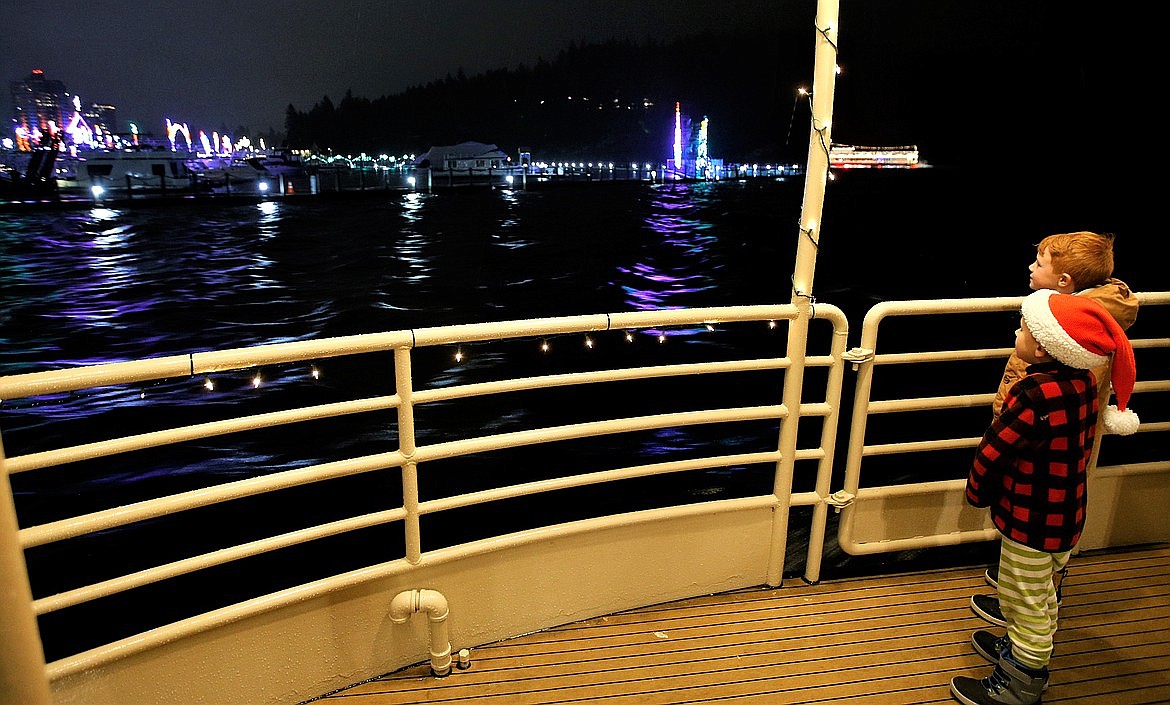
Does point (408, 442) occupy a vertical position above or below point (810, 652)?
above

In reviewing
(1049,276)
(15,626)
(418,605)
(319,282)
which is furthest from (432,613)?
(319,282)

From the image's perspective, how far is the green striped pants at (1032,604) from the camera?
98.8 inches

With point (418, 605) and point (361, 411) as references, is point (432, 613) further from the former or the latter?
point (361, 411)

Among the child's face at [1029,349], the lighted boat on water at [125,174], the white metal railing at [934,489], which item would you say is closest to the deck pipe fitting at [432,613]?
the white metal railing at [934,489]

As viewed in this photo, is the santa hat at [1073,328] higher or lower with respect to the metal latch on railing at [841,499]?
higher

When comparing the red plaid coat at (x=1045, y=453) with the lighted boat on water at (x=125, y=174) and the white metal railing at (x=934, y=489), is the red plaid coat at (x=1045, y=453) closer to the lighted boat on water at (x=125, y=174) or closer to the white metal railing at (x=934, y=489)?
the white metal railing at (x=934, y=489)

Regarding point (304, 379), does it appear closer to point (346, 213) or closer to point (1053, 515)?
point (1053, 515)

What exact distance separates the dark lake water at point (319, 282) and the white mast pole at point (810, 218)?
3312mm

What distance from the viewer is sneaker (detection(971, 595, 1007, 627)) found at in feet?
9.99

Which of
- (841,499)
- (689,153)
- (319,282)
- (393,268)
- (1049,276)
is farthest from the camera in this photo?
(689,153)

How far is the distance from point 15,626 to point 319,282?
25.4 meters

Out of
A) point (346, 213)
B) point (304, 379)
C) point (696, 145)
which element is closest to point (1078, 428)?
point (304, 379)

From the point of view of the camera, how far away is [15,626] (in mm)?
Result: 1044

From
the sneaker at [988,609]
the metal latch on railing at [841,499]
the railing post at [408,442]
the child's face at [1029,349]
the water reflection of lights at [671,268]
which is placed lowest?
the water reflection of lights at [671,268]
